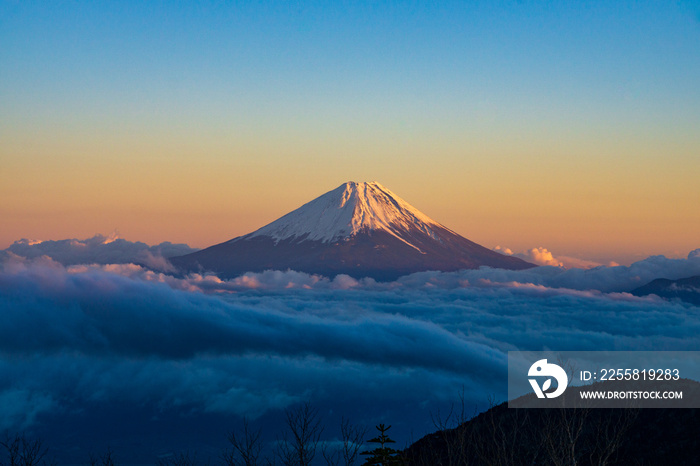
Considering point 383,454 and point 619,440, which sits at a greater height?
point 383,454

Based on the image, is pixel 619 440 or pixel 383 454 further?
pixel 619 440

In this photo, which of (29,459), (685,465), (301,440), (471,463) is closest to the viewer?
(301,440)

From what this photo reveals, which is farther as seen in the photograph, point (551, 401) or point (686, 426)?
point (551, 401)

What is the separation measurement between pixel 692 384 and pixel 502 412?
1419 cm

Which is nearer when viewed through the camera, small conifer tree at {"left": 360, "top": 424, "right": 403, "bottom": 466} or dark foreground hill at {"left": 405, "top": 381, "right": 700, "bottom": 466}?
small conifer tree at {"left": 360, "top": 424, "right": 403, "bottom": 466}

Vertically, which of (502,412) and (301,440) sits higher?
(301,440)

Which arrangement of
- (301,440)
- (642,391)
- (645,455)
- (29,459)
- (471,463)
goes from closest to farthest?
(301,440) → (29,459) → (645,455) → (471,463) → (642,391)

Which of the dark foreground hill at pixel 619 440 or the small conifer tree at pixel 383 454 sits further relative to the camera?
the dark foreground hill at pixel 619 440

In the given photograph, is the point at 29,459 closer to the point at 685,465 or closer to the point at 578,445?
the point at 578,445

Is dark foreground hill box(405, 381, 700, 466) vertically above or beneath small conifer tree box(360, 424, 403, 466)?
beneath

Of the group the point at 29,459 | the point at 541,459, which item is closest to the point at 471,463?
the point at 541,459

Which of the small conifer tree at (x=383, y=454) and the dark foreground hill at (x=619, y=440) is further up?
→ the small conifer tree at (x=383, y=454)

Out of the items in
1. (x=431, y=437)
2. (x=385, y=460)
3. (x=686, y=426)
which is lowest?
(x=431, y=437)

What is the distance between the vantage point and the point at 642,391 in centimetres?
4956
